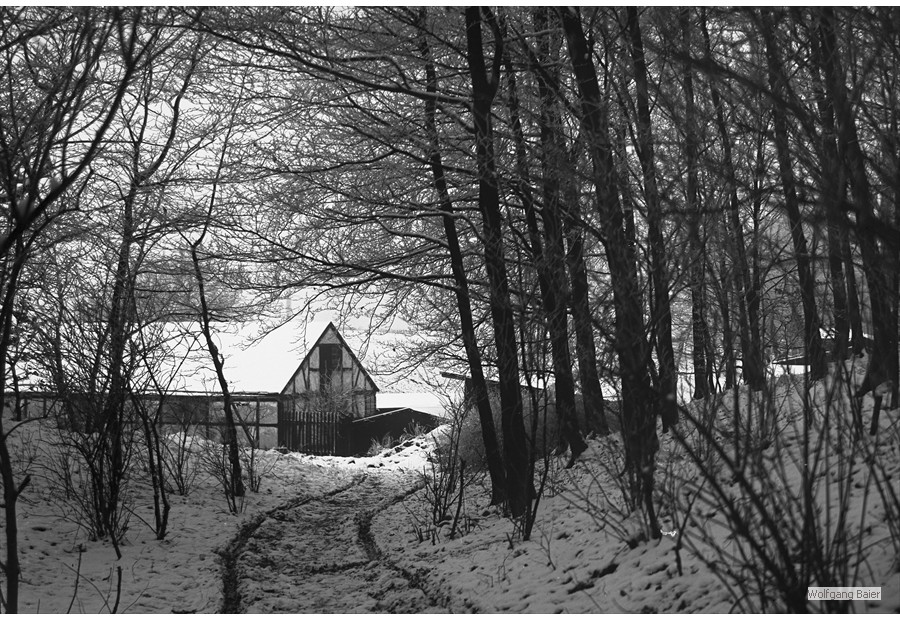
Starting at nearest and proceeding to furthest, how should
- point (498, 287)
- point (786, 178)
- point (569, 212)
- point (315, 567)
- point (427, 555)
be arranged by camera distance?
point (786, 178)
point (569, 212)
point (427, 555)
point (315, 567)
point (498, 287)

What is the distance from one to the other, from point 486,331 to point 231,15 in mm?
5265

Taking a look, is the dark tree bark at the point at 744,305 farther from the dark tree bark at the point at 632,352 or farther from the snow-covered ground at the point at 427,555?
the dark tree bark at the point at 632,352

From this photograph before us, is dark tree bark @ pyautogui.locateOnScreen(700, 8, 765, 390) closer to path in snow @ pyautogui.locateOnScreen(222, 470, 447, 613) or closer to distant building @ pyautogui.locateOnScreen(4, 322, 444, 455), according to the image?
path in snow @ pyautogui.locateOnScreen(222, 470, 447, 613)

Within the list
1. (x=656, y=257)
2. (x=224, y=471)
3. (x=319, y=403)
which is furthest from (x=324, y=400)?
(x=656, y=257)

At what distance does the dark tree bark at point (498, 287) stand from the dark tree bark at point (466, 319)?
372mm

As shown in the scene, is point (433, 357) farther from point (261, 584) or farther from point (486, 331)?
point (261, 584)

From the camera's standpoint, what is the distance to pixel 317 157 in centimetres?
877

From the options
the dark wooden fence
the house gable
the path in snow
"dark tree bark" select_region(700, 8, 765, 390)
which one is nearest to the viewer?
"dark tree bark" select_region(700, 8, 765, 390)

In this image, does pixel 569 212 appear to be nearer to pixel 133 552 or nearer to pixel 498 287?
pixel 498 287

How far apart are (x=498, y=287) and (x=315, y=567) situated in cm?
292

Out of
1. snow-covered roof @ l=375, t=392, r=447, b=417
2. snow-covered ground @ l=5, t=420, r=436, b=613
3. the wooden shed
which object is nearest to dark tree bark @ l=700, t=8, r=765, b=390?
snow-covered ground @ l=5, t=420, r=436, b=613

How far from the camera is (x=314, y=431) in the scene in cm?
2017

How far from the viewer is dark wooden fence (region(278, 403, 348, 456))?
2002 centimetres

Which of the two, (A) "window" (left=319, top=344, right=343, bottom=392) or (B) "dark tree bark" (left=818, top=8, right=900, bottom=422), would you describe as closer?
(B) "dark tree bark" (left=818, top=8, right=900, bottom=422)
